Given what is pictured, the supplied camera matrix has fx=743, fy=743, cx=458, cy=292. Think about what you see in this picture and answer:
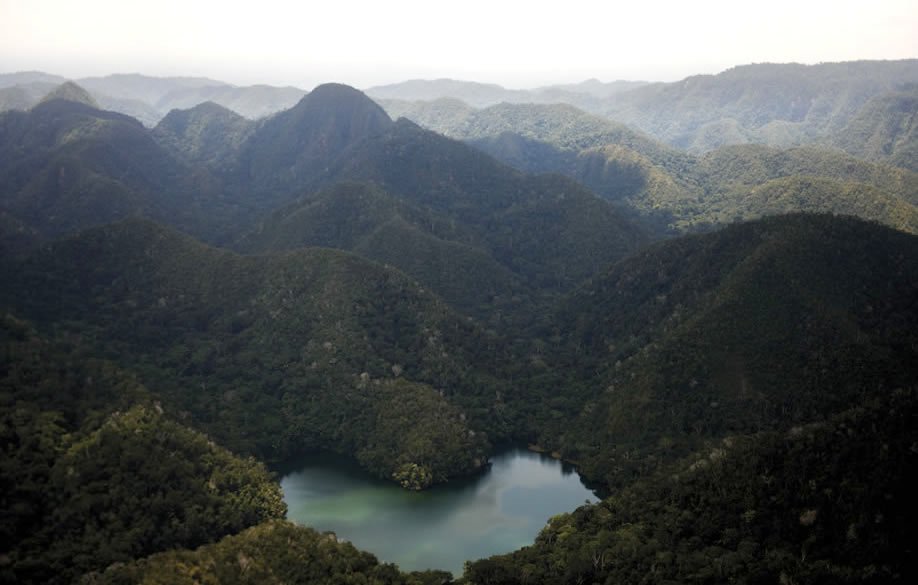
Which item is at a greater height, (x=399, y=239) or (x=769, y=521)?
(x=399, y=239)

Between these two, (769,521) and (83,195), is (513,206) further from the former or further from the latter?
(769,521)

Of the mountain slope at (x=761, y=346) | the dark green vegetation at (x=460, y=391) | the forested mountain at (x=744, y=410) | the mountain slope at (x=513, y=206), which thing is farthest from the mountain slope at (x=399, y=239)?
the mountain slope at (x=761, y=346)

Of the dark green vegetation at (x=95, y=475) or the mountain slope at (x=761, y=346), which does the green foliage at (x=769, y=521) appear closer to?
the mountain slope at (x=761, y=346)

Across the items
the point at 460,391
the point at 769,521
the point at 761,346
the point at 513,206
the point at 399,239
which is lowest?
the point at 460,391

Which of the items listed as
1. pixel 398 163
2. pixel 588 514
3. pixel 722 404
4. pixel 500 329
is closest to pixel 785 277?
pixel 722 404

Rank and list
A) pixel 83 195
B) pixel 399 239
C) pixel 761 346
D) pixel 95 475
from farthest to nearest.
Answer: pixel 83 195
pixel 399 239
pixel 761 346
pixel 95 475

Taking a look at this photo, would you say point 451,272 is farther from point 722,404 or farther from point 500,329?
point 722,404

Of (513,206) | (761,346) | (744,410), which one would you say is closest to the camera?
(744,410)

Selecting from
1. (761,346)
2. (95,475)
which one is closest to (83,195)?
(95,475)
